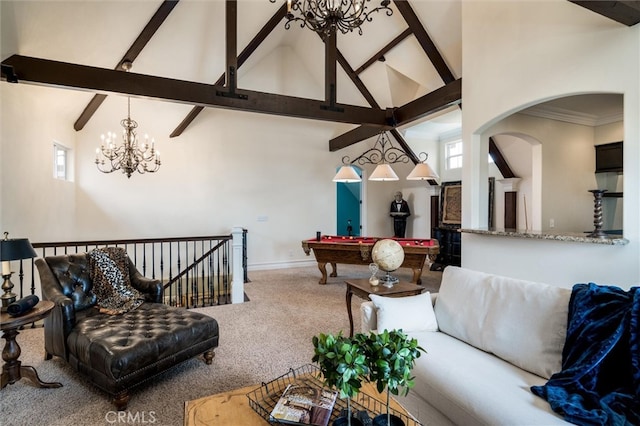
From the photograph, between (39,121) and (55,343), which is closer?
(55,343)

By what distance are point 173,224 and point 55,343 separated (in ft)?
13.7

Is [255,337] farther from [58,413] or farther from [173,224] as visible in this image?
[173,224]

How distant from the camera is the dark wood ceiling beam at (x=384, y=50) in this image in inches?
190

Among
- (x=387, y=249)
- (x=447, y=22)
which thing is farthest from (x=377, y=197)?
(x=387, y=249)

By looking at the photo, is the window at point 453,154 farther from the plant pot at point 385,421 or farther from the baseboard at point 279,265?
the plant pot at point 385,421

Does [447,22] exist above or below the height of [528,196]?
above

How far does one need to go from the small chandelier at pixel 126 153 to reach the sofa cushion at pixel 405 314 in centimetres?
444

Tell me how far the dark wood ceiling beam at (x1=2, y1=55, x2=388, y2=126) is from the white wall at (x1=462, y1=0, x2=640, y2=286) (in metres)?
1.95

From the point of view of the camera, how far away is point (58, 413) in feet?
7.00

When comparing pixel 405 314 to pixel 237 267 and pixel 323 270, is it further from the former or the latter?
pixel 323 270

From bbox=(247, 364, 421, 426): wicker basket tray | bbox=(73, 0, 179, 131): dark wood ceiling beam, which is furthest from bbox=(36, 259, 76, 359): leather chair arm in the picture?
bbox=(73, 0, 179, 131): dark wood ceiling beam

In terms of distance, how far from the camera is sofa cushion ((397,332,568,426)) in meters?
1.41

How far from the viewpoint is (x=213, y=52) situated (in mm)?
5430

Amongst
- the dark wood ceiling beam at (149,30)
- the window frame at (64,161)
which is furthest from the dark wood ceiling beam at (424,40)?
the window frame at (64,161)
